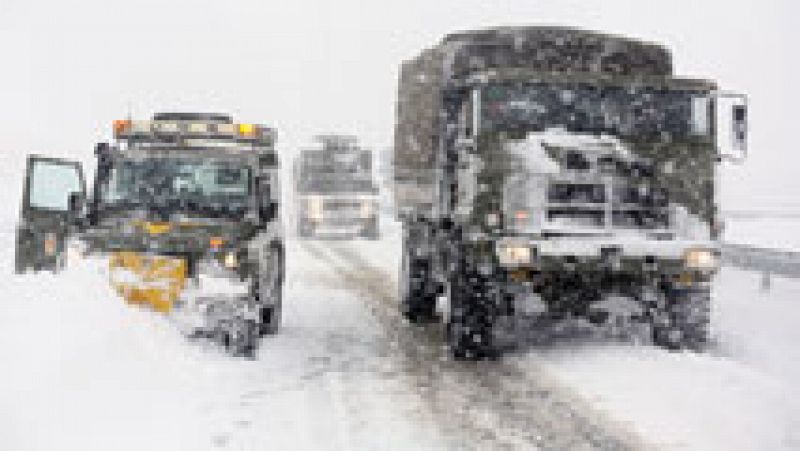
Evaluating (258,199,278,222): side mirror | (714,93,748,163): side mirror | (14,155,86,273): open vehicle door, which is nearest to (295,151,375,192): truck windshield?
(14,155,86,273): open vehicle door

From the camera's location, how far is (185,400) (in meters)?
8.69

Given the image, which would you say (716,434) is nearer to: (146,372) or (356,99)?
(146,372)

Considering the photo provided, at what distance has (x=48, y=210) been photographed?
12.5m

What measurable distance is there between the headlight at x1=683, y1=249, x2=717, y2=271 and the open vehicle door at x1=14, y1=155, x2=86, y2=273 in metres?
5.93

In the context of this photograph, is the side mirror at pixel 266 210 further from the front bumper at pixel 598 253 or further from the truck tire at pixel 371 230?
the truck tire at pixel 371 230

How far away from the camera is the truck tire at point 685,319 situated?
11.1 metres

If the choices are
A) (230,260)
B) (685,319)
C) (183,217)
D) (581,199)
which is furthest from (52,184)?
(685,319)

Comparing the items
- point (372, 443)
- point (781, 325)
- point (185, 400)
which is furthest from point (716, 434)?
point (781, 325)

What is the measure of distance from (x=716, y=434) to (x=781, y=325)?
702cm

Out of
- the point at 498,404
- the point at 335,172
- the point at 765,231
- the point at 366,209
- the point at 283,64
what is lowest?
the point at 498,404

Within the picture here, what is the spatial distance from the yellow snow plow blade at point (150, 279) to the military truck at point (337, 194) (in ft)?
65.7

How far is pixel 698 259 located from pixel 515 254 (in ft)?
5.83

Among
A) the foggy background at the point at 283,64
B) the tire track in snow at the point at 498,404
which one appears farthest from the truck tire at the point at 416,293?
the foggy background at the point at 283,64

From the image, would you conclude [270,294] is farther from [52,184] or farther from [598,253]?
[598,253]
